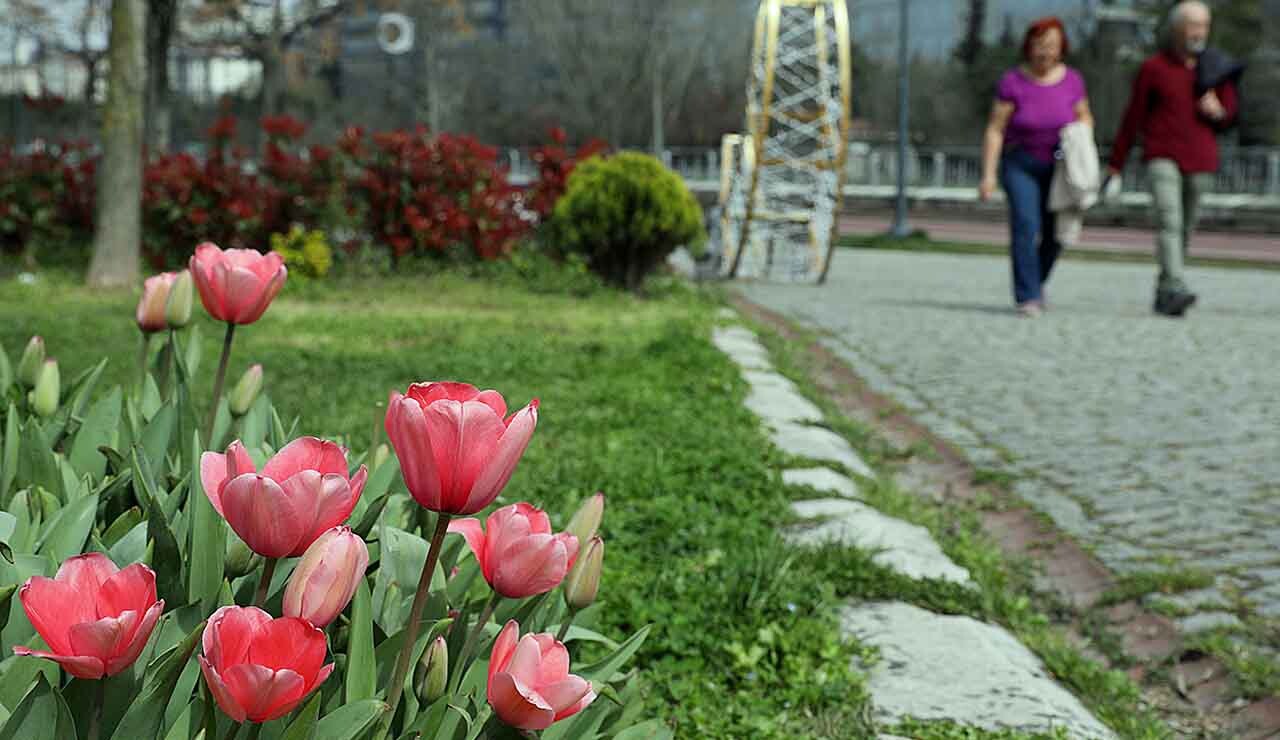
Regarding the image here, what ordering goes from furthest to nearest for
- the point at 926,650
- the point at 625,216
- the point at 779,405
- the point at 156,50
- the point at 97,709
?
the point at 156,50 → the point at 625,216 → the point at 779,405 → the point at 926,650 → the point at 97,709

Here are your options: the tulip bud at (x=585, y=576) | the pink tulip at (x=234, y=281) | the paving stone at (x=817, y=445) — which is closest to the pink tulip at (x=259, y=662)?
the tulip bud at (x=585, y=576)

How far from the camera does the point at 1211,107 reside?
980 cm

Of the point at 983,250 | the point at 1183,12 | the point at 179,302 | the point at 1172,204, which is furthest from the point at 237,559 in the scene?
the point at 983,250

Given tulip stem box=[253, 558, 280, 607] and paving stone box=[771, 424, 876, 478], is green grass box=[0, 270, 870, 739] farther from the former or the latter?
tulip stem box=[253, 558, 280, 607]

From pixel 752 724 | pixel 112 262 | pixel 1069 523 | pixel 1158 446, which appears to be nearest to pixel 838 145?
pixel 112 262

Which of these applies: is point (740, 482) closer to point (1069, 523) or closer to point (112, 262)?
point (1069, 523)

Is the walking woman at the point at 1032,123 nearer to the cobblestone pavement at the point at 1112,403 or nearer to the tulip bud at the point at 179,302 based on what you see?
the cobblestone pavement at the point at 1112,403

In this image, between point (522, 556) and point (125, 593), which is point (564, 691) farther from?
point (125, 593)

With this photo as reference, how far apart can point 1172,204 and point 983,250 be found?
1228 cm

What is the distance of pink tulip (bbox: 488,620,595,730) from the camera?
127 cm

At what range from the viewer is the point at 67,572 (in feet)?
3.75

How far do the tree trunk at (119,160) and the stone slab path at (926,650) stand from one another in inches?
308

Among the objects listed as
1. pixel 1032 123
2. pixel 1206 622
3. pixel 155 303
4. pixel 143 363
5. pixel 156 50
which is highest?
pixel 156 50

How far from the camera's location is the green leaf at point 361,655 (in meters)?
1.29
